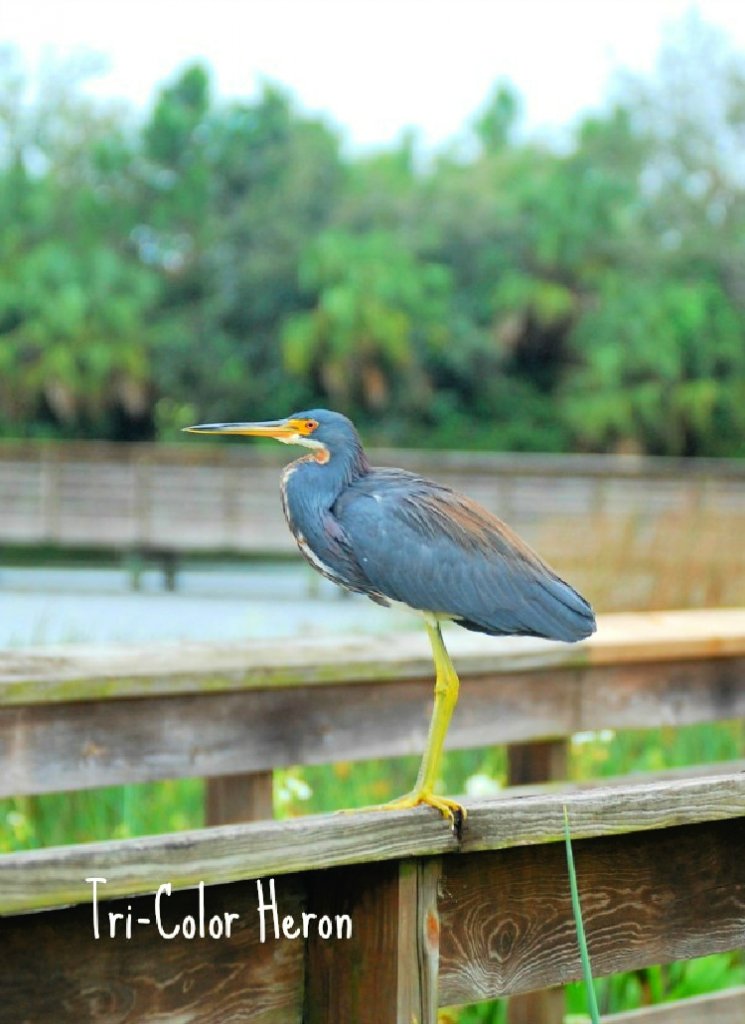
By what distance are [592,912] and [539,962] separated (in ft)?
0.28

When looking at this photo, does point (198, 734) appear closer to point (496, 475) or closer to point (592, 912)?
point (592, 912)

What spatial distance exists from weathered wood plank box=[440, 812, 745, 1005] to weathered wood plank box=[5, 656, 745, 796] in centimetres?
111

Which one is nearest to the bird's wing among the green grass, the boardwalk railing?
the boardwalk railing

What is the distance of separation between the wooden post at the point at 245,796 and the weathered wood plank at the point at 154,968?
50.0 inches

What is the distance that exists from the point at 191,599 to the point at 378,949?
47.0 feet

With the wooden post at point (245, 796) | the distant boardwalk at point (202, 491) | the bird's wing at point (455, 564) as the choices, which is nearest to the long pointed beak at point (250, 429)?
the bird's wing at point (455, 564)

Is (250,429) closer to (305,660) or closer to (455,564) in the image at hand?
(455,564)

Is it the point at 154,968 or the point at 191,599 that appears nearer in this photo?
the point at 154,968

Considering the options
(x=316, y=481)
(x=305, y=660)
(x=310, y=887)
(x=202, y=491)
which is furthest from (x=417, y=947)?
(x=202, y=491)

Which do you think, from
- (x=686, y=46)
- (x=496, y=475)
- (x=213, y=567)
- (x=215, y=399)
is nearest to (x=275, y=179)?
(x=215, y=399)

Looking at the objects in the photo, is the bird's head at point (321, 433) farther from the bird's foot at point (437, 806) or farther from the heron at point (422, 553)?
the bird's foot at point (437, 806)

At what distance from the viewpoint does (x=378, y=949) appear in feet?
4.72

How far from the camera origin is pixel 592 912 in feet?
5.40

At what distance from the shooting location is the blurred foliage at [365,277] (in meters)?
31.2
